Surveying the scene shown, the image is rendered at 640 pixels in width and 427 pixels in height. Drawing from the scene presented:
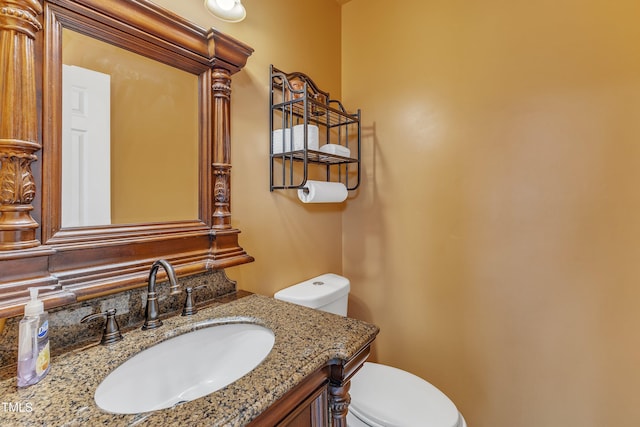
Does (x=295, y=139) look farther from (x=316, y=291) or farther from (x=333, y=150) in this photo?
(x=316, y=291)

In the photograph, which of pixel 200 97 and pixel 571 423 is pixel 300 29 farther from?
pixel 571 423

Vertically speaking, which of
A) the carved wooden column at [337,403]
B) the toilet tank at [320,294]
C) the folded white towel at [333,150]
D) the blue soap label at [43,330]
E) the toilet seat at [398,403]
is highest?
the folded white towel at [333,150]

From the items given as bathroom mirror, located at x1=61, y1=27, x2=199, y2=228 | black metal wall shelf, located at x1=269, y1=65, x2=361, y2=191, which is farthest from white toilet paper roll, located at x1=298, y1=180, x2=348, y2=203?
bathroom mirror, located at x1=61, y1=27, x2=199, y2=228

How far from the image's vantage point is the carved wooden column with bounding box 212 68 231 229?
3.46ft

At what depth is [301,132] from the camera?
4.20ft

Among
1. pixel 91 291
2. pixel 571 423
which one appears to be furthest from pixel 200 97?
A: pixel 571 423

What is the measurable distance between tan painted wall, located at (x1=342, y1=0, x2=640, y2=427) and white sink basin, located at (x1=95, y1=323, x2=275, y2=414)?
0.94 metres

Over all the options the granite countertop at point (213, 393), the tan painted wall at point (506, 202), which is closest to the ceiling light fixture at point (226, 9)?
the tan painted wall at point (506, 202)

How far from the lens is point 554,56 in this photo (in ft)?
3.90

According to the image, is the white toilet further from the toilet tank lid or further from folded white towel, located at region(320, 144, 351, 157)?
folded white towel, located at region(320, 144, 351, 157)

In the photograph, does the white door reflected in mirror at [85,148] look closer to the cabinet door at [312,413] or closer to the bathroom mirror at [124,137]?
the bathroom mirror at [124,137]

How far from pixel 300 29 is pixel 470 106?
3.03ft

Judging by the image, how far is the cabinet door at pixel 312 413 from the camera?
64 centimetres

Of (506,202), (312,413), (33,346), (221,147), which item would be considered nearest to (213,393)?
(312,413)
